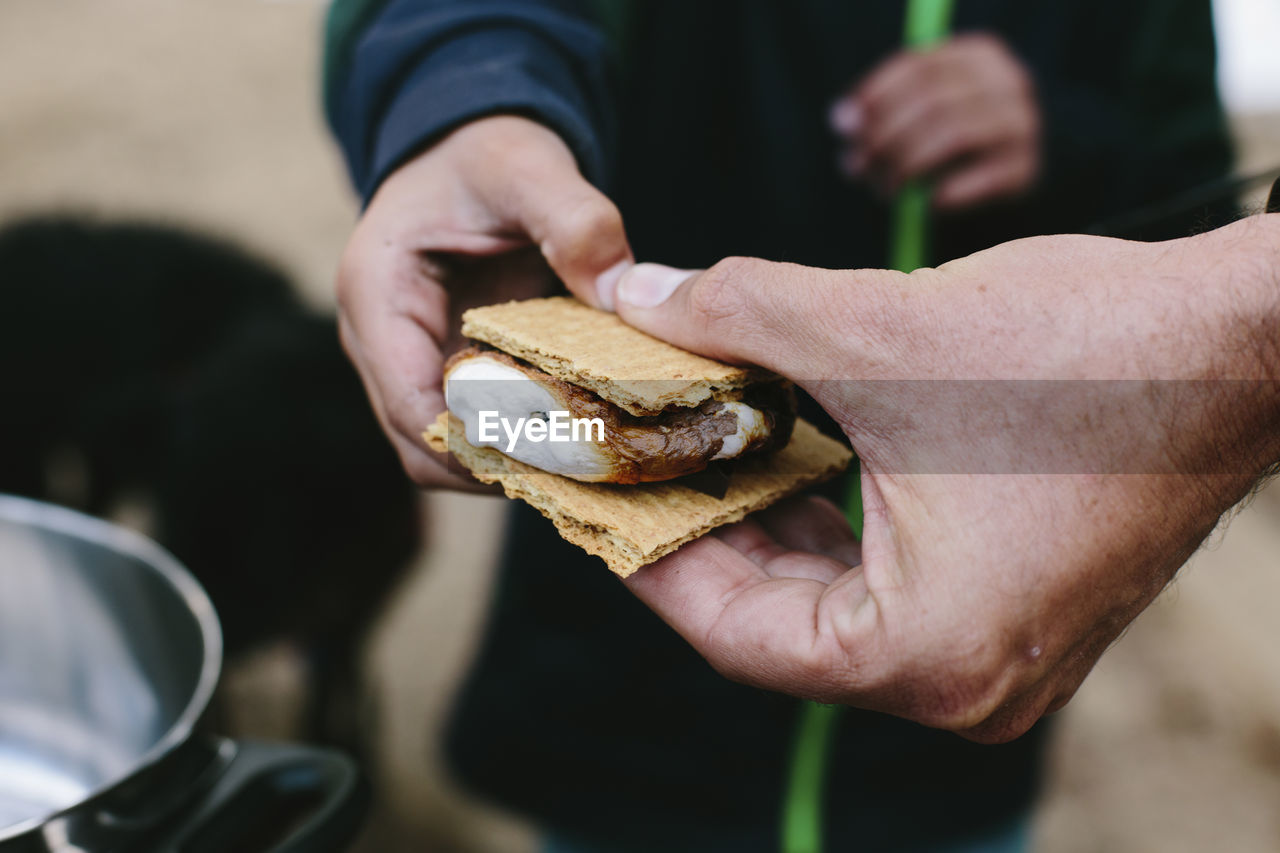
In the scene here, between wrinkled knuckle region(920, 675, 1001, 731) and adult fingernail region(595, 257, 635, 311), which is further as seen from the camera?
adult fingernail region(595, 257, 635, 311)

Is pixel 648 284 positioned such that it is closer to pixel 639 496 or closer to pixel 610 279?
pixel 610 279

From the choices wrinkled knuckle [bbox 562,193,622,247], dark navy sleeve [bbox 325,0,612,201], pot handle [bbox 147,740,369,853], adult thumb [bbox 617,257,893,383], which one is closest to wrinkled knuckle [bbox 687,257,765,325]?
adult thumb [bbox 617,257,893,383]

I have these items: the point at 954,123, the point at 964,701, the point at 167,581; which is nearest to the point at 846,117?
the point at 954,123

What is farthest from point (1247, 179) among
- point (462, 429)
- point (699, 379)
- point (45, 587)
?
point (45, 587)

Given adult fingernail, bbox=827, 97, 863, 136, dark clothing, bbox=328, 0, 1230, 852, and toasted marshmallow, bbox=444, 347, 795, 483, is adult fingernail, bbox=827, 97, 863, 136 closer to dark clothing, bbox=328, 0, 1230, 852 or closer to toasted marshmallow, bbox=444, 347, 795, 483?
dark clothing, bbox=328, 0, 1230, 852

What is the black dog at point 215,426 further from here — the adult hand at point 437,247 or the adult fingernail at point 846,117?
the adult fingernail at point 846,117

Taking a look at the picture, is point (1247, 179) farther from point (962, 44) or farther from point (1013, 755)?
point (1013, 755)

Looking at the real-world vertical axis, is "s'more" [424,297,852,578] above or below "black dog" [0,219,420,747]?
above
